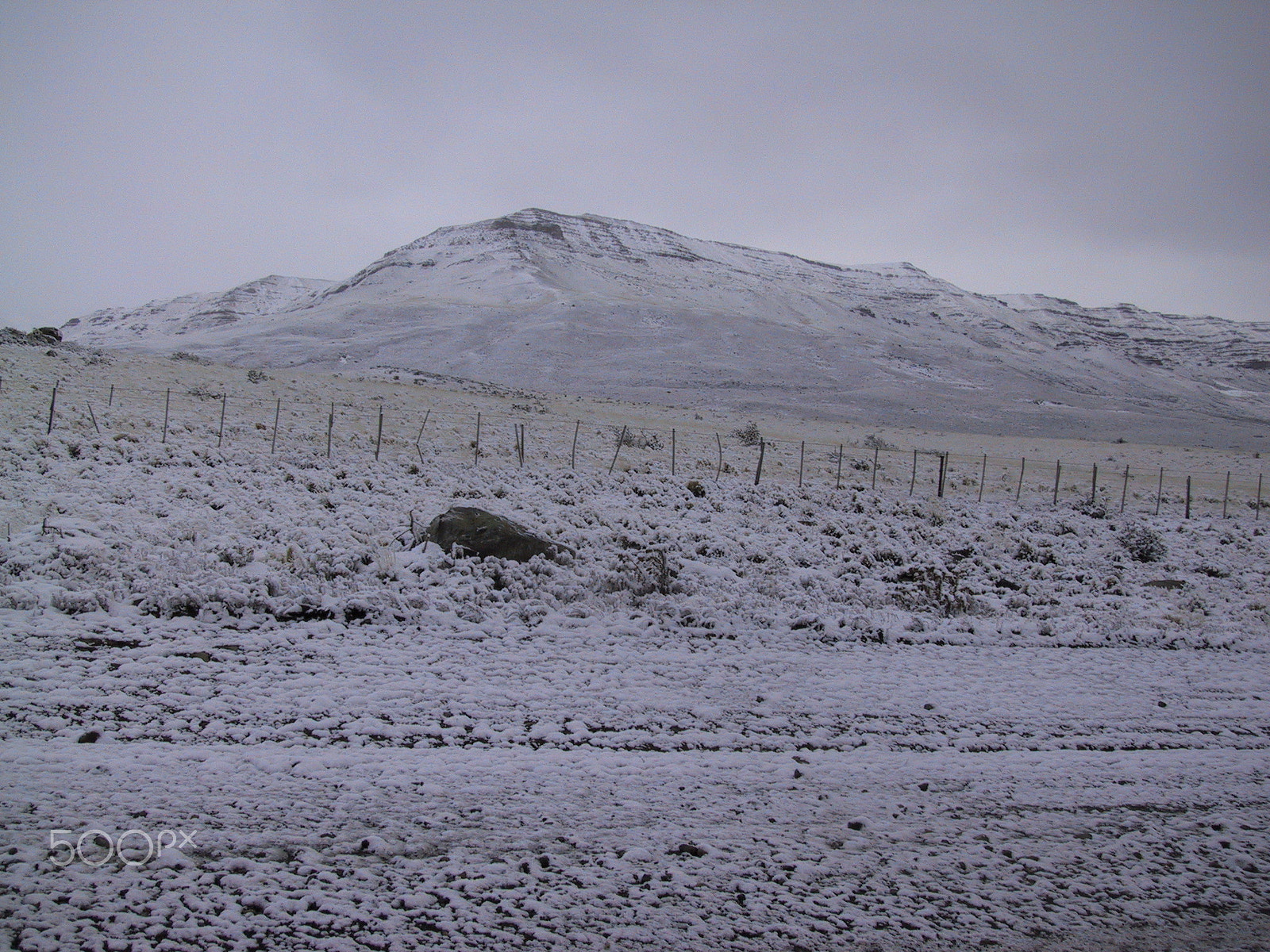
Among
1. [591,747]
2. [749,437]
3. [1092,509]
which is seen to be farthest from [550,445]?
[591,747]

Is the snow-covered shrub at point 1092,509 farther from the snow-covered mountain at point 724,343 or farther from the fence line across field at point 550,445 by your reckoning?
the snow-covered mountain at point 724,343

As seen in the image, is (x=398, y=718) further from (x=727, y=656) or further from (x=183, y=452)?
(x=183, y=452)

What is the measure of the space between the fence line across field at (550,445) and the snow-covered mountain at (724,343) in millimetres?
29312

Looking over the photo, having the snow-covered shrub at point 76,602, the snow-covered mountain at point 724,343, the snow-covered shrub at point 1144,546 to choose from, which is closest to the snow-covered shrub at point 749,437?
the snow-covered shrub at point 1144,546

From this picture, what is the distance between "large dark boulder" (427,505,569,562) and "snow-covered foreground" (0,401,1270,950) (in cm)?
41

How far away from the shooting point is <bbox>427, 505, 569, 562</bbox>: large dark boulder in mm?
11148

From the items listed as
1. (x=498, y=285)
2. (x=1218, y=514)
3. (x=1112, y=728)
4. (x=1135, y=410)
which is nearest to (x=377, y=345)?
(x=498, y=285)

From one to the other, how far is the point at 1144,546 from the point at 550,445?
18.7m

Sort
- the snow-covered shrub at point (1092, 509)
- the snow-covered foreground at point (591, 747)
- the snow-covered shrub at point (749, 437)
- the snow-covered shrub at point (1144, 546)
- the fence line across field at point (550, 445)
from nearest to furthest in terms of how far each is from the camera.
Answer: the snow-covered foreground at point (591, 747) < the snow-covered shrub at point (1144, 546) < the fence line across field at point (550, 445) < the snow-covered shrub at point (1092, 509) < the snow-covered shrub at point (749, 437)

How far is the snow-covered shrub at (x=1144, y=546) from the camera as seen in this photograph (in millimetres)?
17078

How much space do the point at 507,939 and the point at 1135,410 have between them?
107669 mm

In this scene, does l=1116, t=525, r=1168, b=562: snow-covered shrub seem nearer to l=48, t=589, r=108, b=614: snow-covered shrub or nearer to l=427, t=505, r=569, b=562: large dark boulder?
l=427, t=505, r=569, b=562: large dark boulder

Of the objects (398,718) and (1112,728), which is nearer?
(398,718)

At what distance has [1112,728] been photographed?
7344 millimetres
